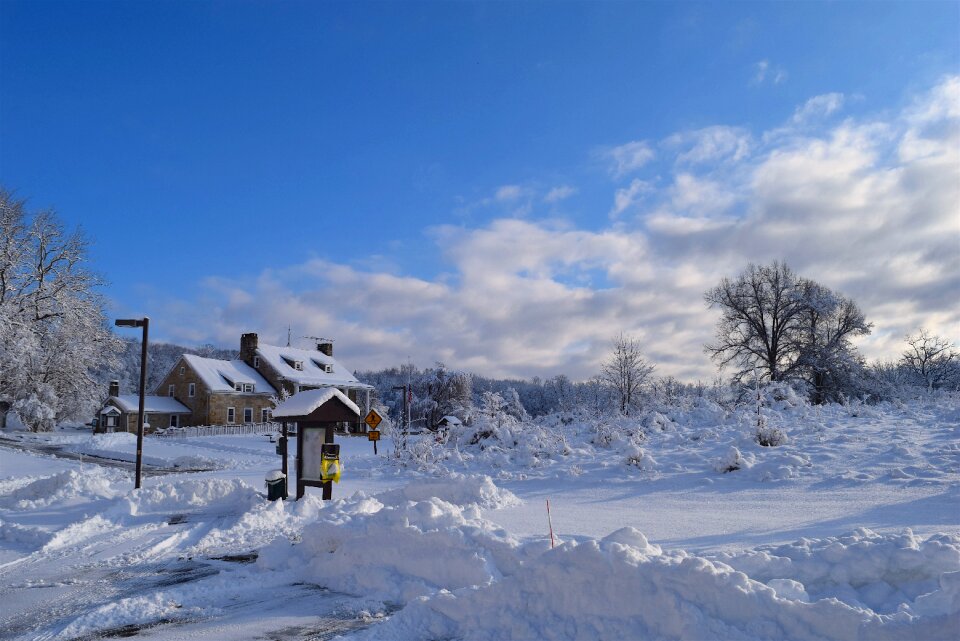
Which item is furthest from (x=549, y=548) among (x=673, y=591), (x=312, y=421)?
(x=312, y=421)

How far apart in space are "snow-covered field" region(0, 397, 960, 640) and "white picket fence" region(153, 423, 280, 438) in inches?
1024

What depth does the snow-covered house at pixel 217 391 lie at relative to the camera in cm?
4669

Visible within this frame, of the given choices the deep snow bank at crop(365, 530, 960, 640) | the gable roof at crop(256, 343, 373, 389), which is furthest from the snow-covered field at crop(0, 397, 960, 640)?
the gable roof at crop(256, 343, 373, 389)

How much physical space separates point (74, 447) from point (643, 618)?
119 ft

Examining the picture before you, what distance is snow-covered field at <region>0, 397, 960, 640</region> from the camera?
5.72 metres

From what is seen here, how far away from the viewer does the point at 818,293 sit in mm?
36688

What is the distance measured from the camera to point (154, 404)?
1834 inches

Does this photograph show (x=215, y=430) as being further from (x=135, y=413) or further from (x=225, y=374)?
(x=135, y=413)

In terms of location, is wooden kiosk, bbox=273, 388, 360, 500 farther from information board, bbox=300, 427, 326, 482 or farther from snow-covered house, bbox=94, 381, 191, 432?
snow-covered house, bbox=94, 381, 191, 432

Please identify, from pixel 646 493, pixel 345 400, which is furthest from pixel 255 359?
pixel 646 493

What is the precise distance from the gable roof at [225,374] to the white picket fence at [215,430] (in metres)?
3.61

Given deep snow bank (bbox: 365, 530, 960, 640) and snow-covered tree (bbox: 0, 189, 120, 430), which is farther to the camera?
snow-covered tree (bbox: 0, 189, 120, 430)

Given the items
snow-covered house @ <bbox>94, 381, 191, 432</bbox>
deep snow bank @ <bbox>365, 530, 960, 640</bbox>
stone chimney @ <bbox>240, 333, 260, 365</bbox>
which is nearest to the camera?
deep snow bank @ <bbox>365, 530, 960, 640</bbox>

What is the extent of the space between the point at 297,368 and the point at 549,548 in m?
48.1
